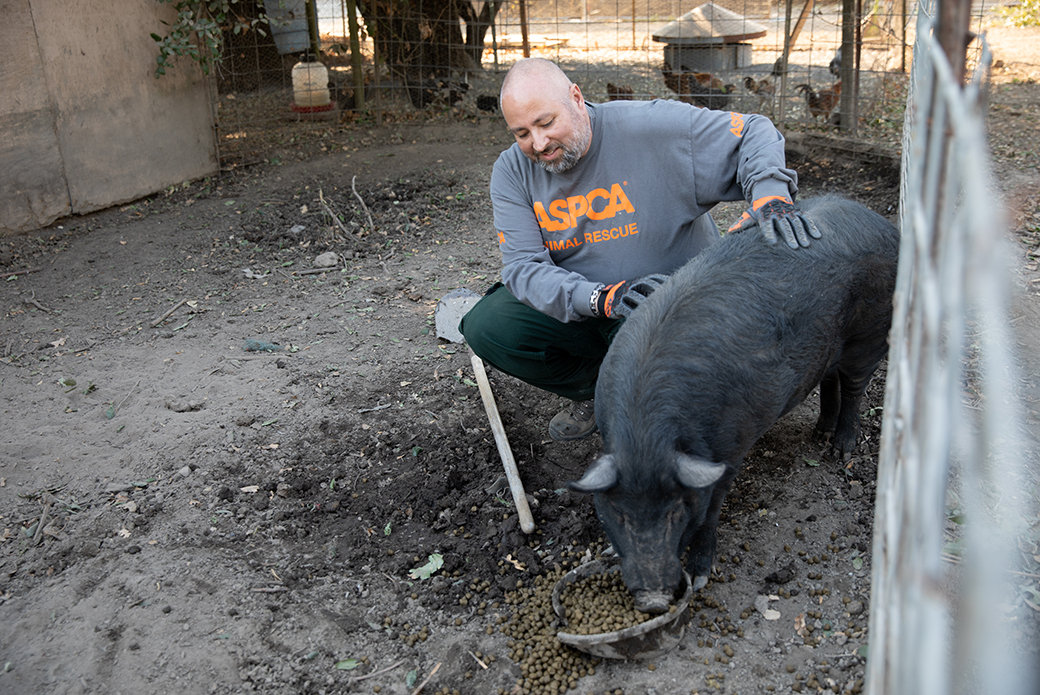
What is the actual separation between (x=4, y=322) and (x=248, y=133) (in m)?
3.70

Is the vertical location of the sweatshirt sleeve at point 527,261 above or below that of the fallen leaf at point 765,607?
above

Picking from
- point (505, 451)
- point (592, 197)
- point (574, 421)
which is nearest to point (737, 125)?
point (592, 197)

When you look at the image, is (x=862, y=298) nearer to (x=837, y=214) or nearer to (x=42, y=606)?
(x=837, y=214)

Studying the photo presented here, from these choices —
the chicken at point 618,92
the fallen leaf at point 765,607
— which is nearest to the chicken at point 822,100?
the chicken at point 618,92

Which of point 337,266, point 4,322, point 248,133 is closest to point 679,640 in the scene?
point 337,266

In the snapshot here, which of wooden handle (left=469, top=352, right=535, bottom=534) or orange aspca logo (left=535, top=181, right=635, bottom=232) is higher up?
orange aspca logo (left=535, top=181, right=635, bottom=232)

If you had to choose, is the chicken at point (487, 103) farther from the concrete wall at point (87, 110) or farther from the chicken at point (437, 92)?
the concrete wall at point (87, 110)

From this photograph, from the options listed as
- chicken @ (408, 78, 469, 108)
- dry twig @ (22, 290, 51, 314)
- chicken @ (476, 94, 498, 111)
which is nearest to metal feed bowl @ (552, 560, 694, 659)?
dry twig @ (22, 290, 51, 314)

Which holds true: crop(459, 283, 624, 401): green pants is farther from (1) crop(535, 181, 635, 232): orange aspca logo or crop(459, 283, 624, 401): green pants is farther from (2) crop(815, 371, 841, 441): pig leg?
(2) crop(815, 371, 841, 441): pig leg

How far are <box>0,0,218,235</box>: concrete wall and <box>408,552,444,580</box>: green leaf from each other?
4.95 meters

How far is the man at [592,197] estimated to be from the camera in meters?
3.23

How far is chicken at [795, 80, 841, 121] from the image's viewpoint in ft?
24.8

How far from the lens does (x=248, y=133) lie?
8.09 metres

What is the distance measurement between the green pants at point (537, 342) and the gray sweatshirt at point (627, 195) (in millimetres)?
178
